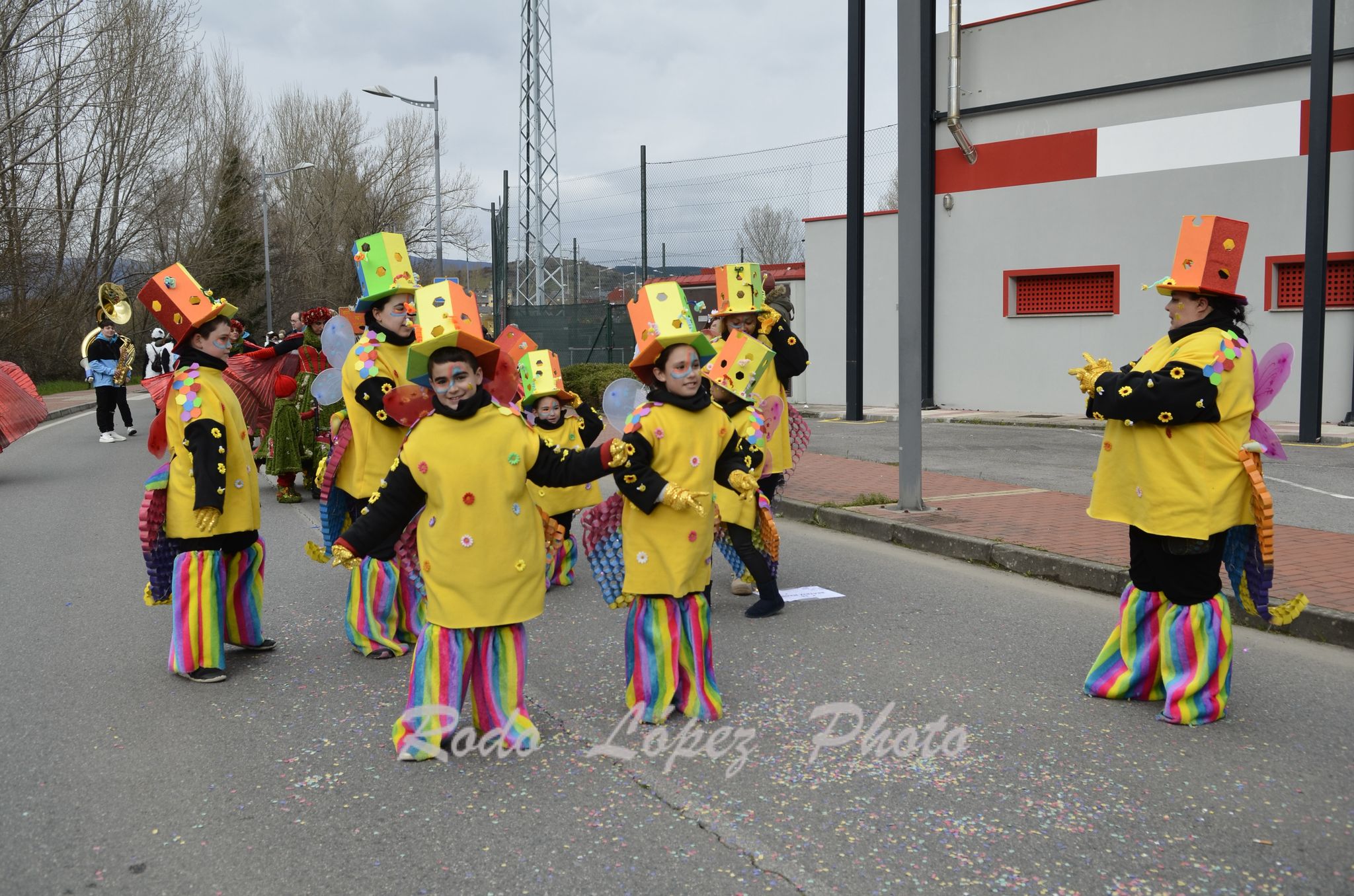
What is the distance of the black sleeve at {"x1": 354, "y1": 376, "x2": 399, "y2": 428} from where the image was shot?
219 inches

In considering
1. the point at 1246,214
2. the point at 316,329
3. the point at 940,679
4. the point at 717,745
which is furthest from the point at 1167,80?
the point at 717,745

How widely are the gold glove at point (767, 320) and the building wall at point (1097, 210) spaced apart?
11.3m

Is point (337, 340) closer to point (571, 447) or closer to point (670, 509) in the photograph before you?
point (571, 447)

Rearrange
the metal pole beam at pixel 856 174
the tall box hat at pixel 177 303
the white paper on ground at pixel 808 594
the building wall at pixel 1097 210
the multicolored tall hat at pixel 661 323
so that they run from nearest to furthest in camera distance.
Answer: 1. the multicolored tall hat at pixel 661 323
2. the tall box hat at pixel 177 303
3. the white paper on ground at pixel 808 594
4. the building wall at pixel 1097 210
5. the metal pole beam at pixel 856 174

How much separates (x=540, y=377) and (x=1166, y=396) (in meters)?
3.49

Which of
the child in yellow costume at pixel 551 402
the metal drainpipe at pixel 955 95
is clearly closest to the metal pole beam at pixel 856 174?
the metal drainpipe at pixel 955 95

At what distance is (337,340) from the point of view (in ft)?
20.3

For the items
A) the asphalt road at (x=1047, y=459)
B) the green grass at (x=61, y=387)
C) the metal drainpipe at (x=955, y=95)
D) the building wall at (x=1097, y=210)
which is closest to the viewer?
the asphalt road at (x=1047, y=459)

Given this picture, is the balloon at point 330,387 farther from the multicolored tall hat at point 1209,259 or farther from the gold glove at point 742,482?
the multicolored tall hat at point 1209,259

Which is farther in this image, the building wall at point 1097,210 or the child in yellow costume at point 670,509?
the building wall at point 1097,210

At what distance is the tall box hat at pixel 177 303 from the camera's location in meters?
5.38

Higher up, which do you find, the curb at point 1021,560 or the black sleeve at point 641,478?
the black sleeve at point 641,478

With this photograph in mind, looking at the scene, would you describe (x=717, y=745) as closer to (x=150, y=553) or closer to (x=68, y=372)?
(x=150, y=553)

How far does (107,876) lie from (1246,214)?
54.5 ft
